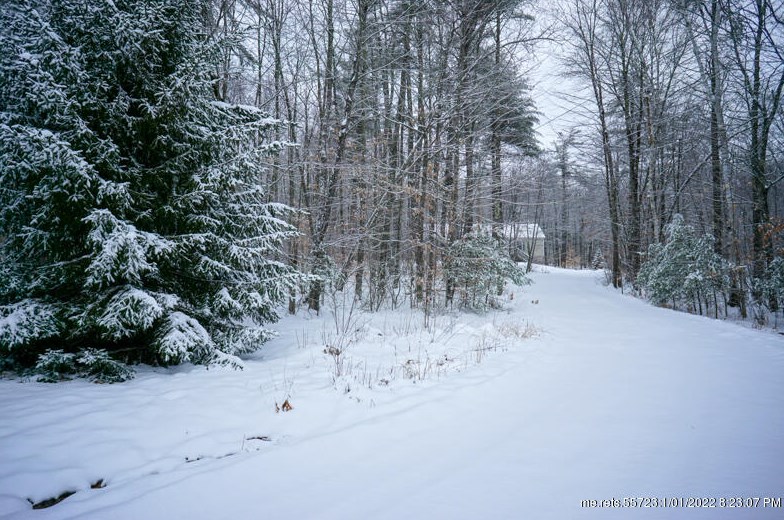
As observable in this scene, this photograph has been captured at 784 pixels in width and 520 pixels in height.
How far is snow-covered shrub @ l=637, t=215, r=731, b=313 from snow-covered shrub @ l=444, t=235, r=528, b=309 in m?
7.20

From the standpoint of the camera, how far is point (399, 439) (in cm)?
274

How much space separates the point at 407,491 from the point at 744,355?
6.49 metres

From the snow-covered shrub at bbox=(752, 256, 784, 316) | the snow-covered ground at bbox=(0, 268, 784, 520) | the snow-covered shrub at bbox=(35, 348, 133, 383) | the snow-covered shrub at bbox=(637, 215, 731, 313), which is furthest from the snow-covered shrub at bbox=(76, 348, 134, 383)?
the snow-covered shrub at bbox=(752, 256, 784, 316)

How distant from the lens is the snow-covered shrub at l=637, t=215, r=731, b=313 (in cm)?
1160

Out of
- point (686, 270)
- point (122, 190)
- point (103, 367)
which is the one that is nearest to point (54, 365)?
point (103, 367)

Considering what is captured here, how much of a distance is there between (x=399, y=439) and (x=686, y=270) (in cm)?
1434

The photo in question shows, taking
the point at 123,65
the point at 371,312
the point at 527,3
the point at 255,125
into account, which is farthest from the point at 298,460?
the point at 527,3

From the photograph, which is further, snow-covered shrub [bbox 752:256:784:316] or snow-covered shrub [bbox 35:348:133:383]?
snow-covered shrub [bbox 752:256:784:316]

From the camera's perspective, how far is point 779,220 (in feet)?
30.9

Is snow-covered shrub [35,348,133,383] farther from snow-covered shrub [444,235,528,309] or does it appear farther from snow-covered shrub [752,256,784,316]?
snow-covered shrub [752,256,784,316]

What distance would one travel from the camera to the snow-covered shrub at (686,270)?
38.1ft

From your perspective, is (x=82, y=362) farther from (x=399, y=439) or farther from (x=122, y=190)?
(x=399, y=439)

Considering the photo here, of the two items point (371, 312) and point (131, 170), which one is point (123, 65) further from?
point (371, 312)

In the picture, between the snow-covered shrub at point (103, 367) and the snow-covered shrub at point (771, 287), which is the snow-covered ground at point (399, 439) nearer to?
the snow-covered shrub at point (103, 367)
